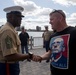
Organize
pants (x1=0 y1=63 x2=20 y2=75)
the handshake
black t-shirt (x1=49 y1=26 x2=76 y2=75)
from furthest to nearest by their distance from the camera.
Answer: the handshake, pants (x1=0 y1=63 x2=20 y2=75), black t-shirt (x1=49 y1=26 x2=76 y2=75)

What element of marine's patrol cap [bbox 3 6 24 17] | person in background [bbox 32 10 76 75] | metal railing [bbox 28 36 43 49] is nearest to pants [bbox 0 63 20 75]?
person in background [bbox 32 10 76 75]

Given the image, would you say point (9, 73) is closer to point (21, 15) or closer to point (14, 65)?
point (14, 65)

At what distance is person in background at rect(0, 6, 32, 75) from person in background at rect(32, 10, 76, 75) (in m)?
0.51

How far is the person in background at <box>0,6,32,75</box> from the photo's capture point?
373 cm

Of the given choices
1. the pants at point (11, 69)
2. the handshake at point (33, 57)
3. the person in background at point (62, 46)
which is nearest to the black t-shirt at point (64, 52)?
the person in background at point (62, 46)

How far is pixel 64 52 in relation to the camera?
3711 millimetres

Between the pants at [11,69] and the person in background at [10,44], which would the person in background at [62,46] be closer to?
the person in background at [10,44]

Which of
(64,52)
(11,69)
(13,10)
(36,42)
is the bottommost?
(36,42)

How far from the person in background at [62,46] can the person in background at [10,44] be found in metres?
0.51

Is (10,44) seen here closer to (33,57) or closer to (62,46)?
(33,57)

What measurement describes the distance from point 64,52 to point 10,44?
2.77 ft

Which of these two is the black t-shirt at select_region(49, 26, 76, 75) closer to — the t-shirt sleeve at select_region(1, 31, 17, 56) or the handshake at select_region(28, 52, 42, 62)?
the handshake at select_region(28, 52, 42, 62)

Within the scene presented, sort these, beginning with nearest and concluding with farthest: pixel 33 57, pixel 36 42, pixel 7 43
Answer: pixel 7 43 < pixel 33 57 < pixel 36 42

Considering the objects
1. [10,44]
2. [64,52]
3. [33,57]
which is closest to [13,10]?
[10,44]
